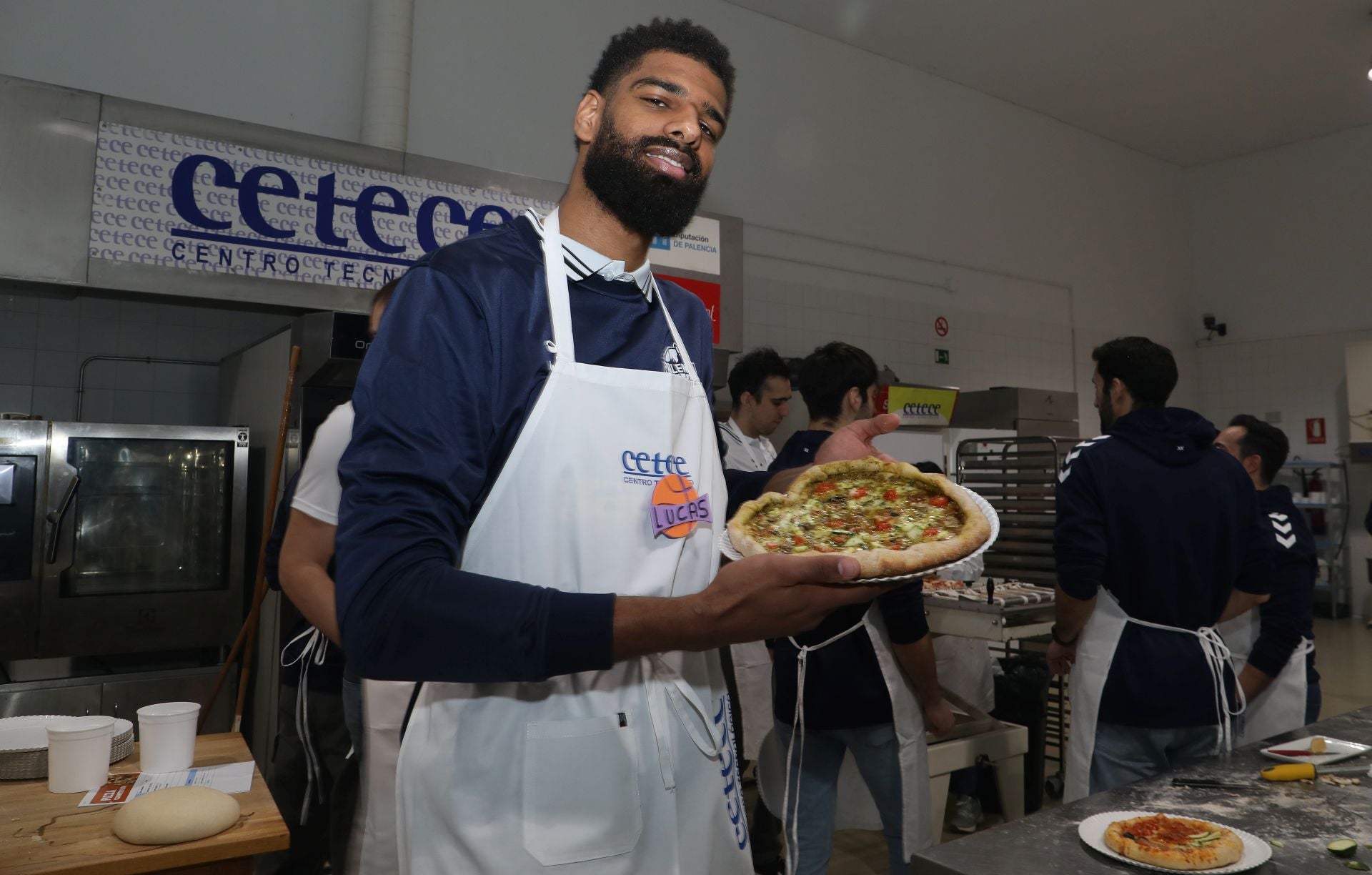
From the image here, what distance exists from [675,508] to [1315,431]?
9.61 m

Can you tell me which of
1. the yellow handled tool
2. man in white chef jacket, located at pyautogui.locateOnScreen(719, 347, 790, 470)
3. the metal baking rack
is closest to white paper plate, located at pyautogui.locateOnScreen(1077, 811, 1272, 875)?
the yellow handled tool

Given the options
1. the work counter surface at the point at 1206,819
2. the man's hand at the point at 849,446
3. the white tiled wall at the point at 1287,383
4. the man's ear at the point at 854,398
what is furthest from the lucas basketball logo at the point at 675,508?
the white tiled wall at the point at 1287,383

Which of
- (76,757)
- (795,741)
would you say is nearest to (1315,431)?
(795,741)

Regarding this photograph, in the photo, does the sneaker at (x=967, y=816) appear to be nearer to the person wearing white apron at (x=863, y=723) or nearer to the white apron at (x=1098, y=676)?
the white apron at (x=1098, y=676)

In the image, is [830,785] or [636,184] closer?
[636,184]

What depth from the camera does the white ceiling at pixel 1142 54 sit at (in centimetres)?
614

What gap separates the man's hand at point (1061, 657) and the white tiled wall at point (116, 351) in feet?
10.6

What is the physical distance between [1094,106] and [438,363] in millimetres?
8165

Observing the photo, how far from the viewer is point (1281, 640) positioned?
281cm

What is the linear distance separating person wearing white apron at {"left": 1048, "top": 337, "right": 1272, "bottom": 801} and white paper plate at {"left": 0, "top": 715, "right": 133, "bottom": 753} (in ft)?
7.60

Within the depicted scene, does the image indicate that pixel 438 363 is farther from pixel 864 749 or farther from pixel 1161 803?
pixel 864 749

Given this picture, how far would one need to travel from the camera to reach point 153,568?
11.2ft

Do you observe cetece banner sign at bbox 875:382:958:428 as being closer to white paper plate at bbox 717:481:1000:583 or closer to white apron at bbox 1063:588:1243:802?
white apron at bbox 1063:588:1243:802

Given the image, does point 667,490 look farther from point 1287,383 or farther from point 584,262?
point 1287,383
